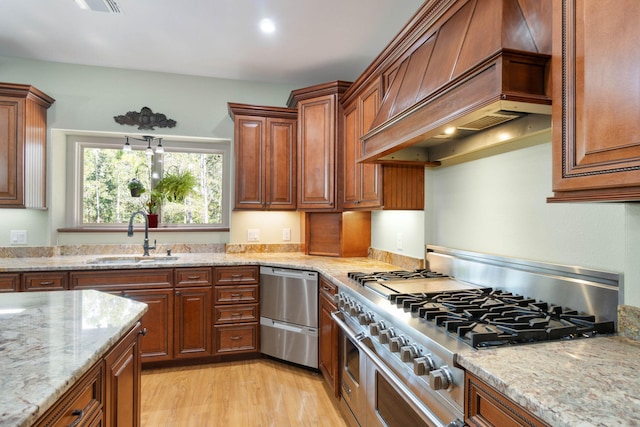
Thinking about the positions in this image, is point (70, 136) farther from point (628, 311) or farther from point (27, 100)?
point (628, 311)

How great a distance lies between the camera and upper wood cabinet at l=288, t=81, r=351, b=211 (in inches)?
129

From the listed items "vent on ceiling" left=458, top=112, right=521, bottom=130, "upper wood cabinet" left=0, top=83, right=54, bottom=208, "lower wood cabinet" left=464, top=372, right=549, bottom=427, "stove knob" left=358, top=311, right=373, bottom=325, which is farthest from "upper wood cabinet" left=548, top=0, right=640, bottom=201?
"upper wood cabinet" left=0, top=83, right=54, bottom=208

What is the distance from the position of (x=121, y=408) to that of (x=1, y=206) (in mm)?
2621

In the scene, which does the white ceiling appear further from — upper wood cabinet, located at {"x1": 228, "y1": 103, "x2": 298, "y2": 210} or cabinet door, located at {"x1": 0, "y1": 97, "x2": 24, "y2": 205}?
cabinet door, located at {"x1": 0, "y1": 97, "x2": 24, "y2": 205}

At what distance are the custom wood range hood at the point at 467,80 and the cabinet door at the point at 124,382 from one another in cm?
155

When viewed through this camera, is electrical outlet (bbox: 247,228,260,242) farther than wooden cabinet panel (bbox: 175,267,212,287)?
Yes

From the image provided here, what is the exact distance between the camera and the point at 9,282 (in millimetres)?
2799

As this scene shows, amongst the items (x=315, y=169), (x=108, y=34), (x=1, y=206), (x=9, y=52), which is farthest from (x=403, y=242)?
(x=9, y=52)

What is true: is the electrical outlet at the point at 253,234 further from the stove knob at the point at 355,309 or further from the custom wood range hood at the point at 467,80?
the stove knob at the point at 355,309

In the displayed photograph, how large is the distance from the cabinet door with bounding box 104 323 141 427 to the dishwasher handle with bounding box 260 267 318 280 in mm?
1439

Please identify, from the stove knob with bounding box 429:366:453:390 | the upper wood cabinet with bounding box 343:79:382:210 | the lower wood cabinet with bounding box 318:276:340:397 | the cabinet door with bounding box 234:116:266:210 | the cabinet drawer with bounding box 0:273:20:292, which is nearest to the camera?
the stove knob with bounding box 429:366:453:390

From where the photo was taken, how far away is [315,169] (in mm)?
3402

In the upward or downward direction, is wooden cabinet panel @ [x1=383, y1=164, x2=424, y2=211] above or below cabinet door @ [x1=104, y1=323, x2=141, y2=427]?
above

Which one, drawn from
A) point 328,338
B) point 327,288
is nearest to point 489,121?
point 327,288
